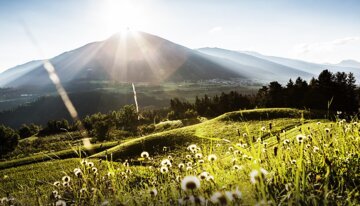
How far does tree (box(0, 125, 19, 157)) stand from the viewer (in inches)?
3014

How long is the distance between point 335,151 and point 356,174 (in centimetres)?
116

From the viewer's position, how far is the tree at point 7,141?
76.6 metres

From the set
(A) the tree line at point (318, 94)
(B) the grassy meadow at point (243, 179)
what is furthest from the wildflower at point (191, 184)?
(A) the tree line at point (318, 94)

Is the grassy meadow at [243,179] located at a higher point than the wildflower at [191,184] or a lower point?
lower

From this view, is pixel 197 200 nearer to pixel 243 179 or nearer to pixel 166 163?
pixel 243 179

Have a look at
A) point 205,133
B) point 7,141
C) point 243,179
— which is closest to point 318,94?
point 205,133

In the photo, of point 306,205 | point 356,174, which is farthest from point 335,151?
point 306,205

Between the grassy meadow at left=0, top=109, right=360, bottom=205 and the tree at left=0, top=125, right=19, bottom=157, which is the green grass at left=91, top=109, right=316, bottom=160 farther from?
the tree at left=0, top=125, right=19, bottom=157

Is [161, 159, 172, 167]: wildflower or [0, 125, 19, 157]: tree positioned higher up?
[161, 159, 172, 167]: wildflower

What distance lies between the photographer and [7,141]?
77.4 meters

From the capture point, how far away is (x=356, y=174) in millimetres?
4680

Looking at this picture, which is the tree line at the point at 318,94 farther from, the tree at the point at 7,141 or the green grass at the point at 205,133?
the tree at the point at 7,141

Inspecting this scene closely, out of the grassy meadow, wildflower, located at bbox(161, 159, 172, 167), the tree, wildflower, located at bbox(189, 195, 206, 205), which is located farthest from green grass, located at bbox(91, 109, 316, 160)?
the tree

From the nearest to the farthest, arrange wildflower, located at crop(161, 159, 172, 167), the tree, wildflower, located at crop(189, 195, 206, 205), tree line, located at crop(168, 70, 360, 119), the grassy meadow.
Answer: wildflower, located at crop(189, 195, 206, 205) → the grassy meadow → wildflower, located at crop(161, 159, 172, 167) → tree line, located at crop(168, 70, 360, 119) → the tree
